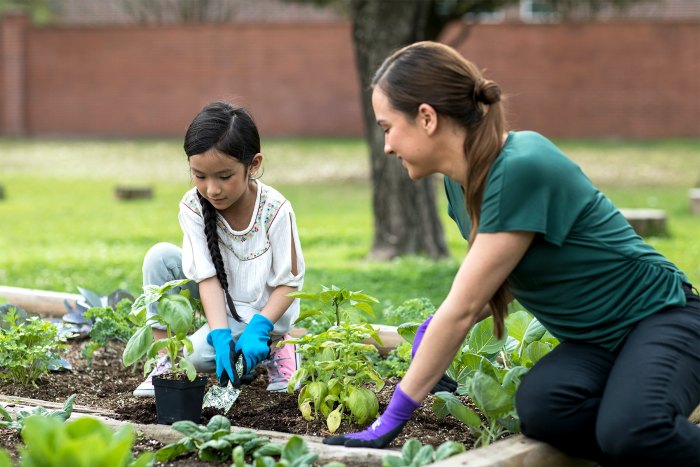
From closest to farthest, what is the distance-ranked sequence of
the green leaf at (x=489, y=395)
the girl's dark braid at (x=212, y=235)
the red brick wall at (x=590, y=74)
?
1. the green leaf at (x=489, y=395)
2. the girl's dark braid at (x=212, y=235)
3. the red brick wall at (x=590, y=74)

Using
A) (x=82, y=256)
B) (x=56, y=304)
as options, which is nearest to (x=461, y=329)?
(x=56, y=304)

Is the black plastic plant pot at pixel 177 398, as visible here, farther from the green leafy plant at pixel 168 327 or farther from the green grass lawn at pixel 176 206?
the green grass lawn at pixel 176 206

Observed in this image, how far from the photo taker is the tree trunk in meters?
6.96

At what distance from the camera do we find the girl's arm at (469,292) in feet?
8.37

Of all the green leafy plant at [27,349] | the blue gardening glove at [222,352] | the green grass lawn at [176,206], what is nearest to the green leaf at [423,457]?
the blue gardening glove at [222,352]

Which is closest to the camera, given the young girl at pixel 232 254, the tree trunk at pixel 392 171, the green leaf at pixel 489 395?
the green leaf at pixel 489 395

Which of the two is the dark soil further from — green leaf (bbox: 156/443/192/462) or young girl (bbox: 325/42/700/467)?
young girl (bbox: 325/42/700/467)

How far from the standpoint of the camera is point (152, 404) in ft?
10.8

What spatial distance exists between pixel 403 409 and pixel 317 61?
61.5 ft

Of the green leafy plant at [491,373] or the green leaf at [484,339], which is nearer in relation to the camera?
the green leafy plant at [491,373]

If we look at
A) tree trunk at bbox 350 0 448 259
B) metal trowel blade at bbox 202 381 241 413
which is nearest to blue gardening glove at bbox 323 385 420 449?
metal trowel blade at bbox 202 381 241 413

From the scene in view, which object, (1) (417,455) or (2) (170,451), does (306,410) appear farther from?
(1) (417,455)

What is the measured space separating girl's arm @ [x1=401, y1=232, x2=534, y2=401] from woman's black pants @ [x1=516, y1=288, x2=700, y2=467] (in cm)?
26

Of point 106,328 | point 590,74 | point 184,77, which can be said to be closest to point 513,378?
point 106,328
